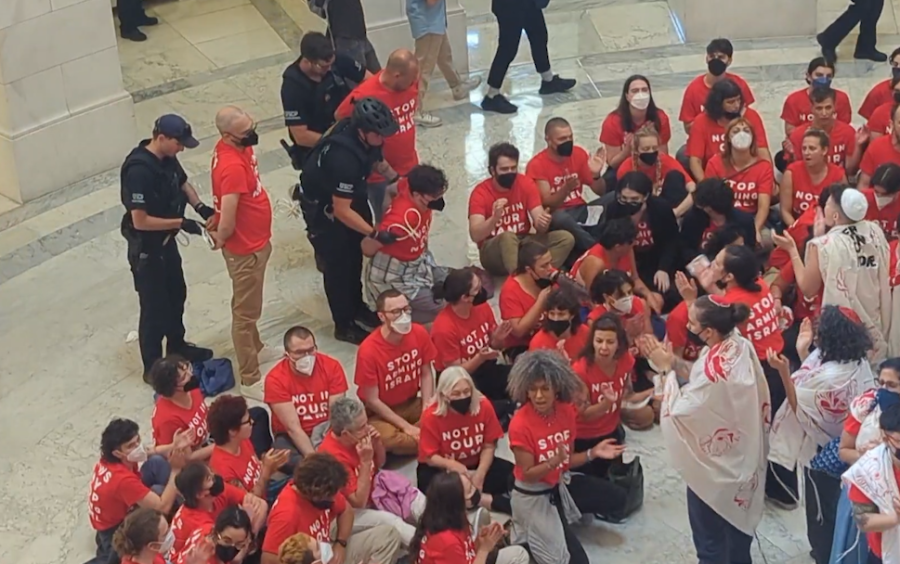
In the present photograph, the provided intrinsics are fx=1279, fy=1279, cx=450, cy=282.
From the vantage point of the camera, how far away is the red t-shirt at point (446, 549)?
4.83 meters

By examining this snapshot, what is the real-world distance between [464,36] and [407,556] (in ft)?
19.3

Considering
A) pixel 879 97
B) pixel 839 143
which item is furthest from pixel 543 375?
pixel 879 97

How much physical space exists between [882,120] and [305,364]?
13.5 ft

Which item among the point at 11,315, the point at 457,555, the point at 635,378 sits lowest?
the point at 11,315

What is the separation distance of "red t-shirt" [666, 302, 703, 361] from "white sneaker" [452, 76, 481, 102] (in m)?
4.46

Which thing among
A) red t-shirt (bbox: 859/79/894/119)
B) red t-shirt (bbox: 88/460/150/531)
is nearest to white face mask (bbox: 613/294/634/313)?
red t-shirt (bbox: 88/460/150/531)

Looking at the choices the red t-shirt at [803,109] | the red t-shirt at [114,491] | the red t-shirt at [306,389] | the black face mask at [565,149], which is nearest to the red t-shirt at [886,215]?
the red t-shirt at [803,109]

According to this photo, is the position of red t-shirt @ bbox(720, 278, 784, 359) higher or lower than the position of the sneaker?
higher

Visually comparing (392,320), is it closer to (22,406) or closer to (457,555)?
(457,555)

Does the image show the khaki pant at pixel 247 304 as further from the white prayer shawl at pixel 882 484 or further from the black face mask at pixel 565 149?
the white prayer shawl at pixel 882 484

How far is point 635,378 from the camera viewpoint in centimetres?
657

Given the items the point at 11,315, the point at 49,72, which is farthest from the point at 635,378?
the point at 49,72

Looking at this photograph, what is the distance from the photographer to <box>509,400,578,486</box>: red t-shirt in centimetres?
526

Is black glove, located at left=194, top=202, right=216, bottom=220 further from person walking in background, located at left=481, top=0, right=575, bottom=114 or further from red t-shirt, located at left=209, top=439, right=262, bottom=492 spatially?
person walking in background, located at left=481, top=0, right=575, bottom=114
